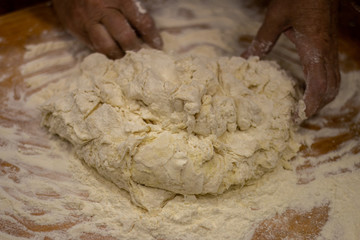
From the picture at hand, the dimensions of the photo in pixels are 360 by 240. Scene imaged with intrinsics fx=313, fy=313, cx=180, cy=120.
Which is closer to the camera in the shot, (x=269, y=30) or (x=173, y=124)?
(x=173, y=124)

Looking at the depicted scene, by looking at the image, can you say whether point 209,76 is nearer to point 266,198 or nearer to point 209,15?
point 266,198

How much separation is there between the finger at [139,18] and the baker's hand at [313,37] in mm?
594

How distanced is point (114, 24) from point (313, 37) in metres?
0.96

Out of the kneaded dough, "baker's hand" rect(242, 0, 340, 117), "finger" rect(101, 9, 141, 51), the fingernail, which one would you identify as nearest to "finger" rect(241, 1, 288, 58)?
"baker's hand" rect(242, 0, 340, 117)

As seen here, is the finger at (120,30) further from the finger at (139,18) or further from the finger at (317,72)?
the finger at (317,72)

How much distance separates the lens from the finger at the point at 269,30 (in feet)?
5.00

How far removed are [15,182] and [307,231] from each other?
46.1 inches

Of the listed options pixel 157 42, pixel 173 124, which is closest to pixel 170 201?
pixel 173 124

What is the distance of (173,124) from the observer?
4.17 ft

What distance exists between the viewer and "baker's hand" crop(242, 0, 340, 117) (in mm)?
1415

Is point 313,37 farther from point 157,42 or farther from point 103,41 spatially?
point 103,41

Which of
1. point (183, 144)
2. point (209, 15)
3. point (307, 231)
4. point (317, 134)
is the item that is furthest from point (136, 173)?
point (209, 15)

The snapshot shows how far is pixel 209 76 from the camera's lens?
1.33 m

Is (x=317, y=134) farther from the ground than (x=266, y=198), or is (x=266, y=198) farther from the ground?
(x=317, y=134)
